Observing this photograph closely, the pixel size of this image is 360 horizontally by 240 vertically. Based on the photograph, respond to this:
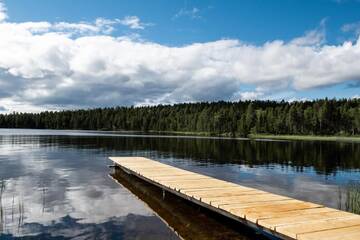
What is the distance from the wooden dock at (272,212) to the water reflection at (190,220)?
773 mm

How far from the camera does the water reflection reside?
13984mm

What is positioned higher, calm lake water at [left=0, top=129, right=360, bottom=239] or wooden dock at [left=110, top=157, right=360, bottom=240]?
wooden dock at [left=110, top=157, right=360, bottom=240]

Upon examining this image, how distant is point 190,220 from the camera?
16141mm

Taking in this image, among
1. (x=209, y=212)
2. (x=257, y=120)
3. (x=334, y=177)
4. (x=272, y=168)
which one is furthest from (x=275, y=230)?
(x=257, y=120)

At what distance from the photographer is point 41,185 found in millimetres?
Result: 24188

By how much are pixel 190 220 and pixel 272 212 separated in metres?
4.19

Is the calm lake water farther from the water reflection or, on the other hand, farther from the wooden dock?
the wooden dock

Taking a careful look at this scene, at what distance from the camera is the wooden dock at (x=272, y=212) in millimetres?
10727

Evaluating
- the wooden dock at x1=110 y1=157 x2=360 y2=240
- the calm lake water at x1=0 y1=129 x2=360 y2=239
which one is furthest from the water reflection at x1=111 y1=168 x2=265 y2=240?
the wooden dock at x1=110 y1=157 x2=360 y2=240

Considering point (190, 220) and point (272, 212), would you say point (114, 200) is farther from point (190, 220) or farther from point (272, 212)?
point (272, 212)

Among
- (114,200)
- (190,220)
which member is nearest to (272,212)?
(190,220)

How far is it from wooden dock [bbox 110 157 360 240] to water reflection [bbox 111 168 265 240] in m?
0.77

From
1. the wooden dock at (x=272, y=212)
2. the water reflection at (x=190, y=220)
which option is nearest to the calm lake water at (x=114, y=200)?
the water reflection at (x=190, y=220)

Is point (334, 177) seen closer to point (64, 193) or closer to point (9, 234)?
point (64, 193)
